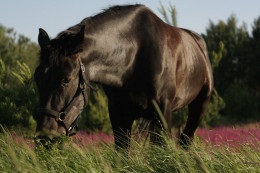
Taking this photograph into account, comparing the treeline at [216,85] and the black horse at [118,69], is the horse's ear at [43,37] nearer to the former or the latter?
the black horse at [118,69]

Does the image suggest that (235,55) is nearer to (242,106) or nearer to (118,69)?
(242,106)

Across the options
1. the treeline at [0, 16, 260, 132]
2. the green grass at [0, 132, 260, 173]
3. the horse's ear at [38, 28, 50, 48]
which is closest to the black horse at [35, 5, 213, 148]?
the horse's ear at [38, 28, 50, 48]

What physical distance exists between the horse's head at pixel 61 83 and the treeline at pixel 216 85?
4607mm

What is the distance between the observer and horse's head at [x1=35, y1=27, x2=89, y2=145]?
15.1 ft

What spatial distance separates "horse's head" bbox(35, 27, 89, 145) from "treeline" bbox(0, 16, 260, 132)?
15.1 feet

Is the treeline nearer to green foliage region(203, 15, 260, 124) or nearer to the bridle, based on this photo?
green foliage region(203, 15, 260, 124)

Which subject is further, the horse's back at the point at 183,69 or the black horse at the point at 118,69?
the horse's back at the point at 183,69

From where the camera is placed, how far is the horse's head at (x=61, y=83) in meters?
4.60

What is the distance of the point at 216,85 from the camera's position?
40.1 m

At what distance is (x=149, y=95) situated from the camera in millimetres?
5941

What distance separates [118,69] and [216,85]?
1380 inches

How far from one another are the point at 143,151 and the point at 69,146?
716mm

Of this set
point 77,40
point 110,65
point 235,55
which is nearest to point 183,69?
point 110,65

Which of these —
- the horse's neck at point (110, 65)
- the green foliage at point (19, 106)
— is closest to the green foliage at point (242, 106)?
the green foliage at point (19, 106)
